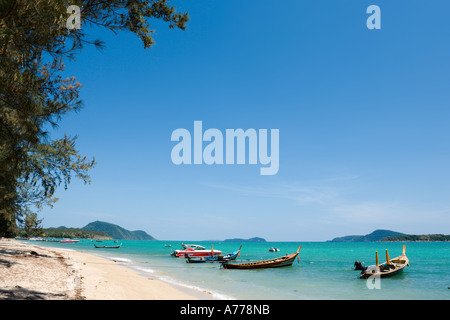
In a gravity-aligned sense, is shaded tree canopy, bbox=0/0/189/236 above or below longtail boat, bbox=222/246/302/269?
above

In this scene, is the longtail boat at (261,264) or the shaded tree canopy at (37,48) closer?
the shaded tree canopy at (37,48)

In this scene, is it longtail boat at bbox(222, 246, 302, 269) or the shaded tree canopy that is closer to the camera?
the shaded tree canopy

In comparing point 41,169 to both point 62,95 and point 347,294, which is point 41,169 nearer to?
point 62,95

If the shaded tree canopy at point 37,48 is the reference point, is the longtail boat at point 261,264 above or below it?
below

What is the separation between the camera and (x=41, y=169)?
1423 centimetres

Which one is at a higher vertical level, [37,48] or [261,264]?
[37,48]

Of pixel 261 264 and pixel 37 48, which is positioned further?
pixel 261 264
